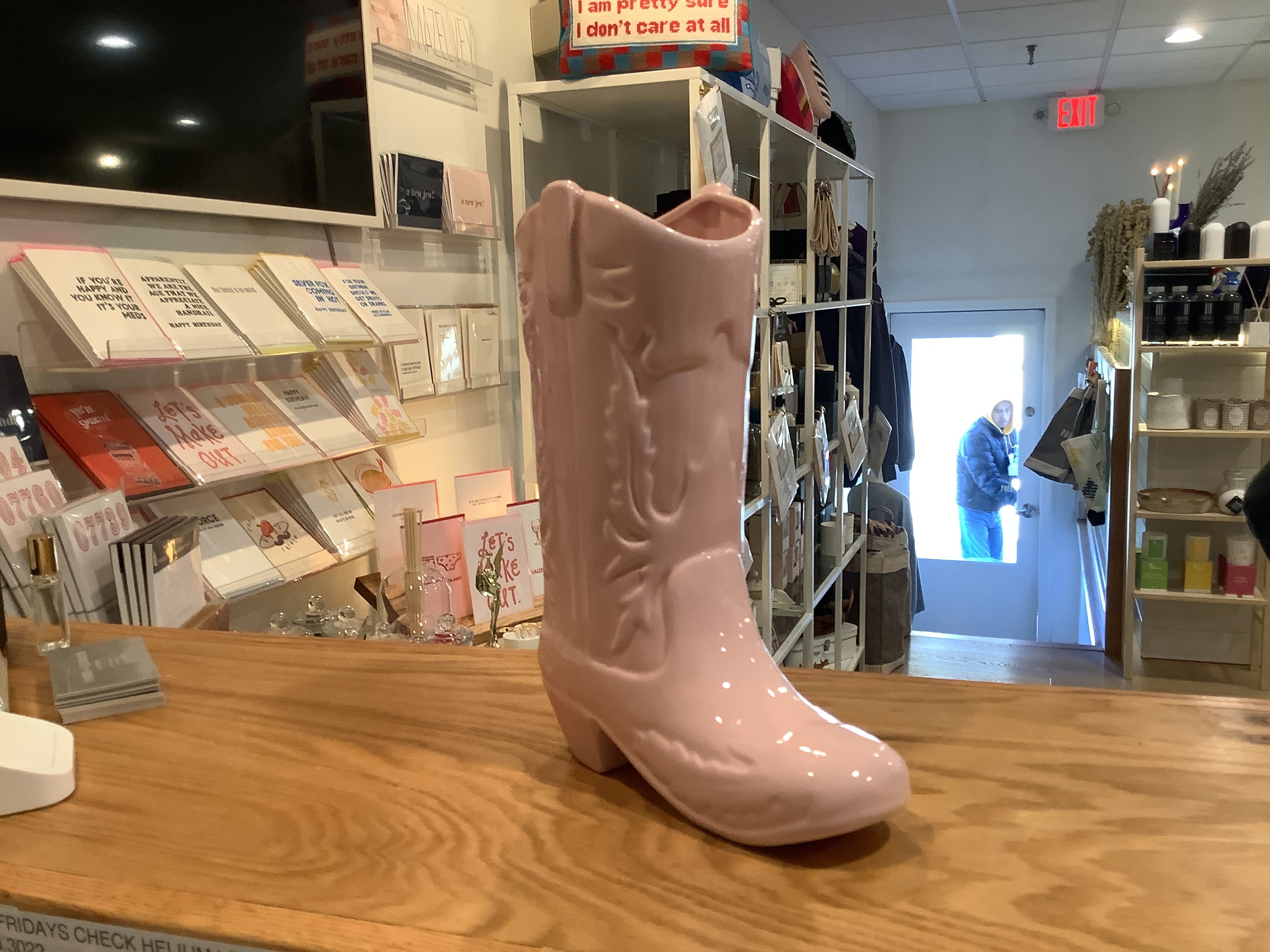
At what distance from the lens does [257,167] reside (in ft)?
4.64

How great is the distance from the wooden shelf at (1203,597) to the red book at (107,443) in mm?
3740

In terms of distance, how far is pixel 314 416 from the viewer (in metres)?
1.46

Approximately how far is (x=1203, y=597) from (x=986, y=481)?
2.27 meters

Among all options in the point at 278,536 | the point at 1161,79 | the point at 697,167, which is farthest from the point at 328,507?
the point at 1161,79

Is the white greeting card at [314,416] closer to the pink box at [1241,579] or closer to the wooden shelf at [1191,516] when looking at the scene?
the wooden shelf at [1191,516]

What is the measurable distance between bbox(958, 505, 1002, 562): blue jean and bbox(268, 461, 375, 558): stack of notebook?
17.0 feet

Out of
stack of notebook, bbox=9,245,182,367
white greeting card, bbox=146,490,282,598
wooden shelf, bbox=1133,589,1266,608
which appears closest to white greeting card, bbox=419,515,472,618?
white greeting card, bbox=146,490,282,598

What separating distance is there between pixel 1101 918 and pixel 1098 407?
→ 4.94 m

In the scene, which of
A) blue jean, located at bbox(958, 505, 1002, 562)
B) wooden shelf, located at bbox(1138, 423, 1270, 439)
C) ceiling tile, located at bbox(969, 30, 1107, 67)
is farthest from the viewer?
blue jean, located at bbox(958, 505, 1002, 562)

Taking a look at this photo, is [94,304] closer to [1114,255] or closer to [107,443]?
[107,443]

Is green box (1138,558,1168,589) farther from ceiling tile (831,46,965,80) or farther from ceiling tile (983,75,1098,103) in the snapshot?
ceiling tile (983,75,1098,103)

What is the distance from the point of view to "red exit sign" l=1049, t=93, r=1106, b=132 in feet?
17.4

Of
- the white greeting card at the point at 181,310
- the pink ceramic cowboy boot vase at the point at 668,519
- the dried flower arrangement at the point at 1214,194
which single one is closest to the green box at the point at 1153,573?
the dried flower arrangement at the point at 1214,194

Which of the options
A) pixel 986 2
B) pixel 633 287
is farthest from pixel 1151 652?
pixel 633 287
